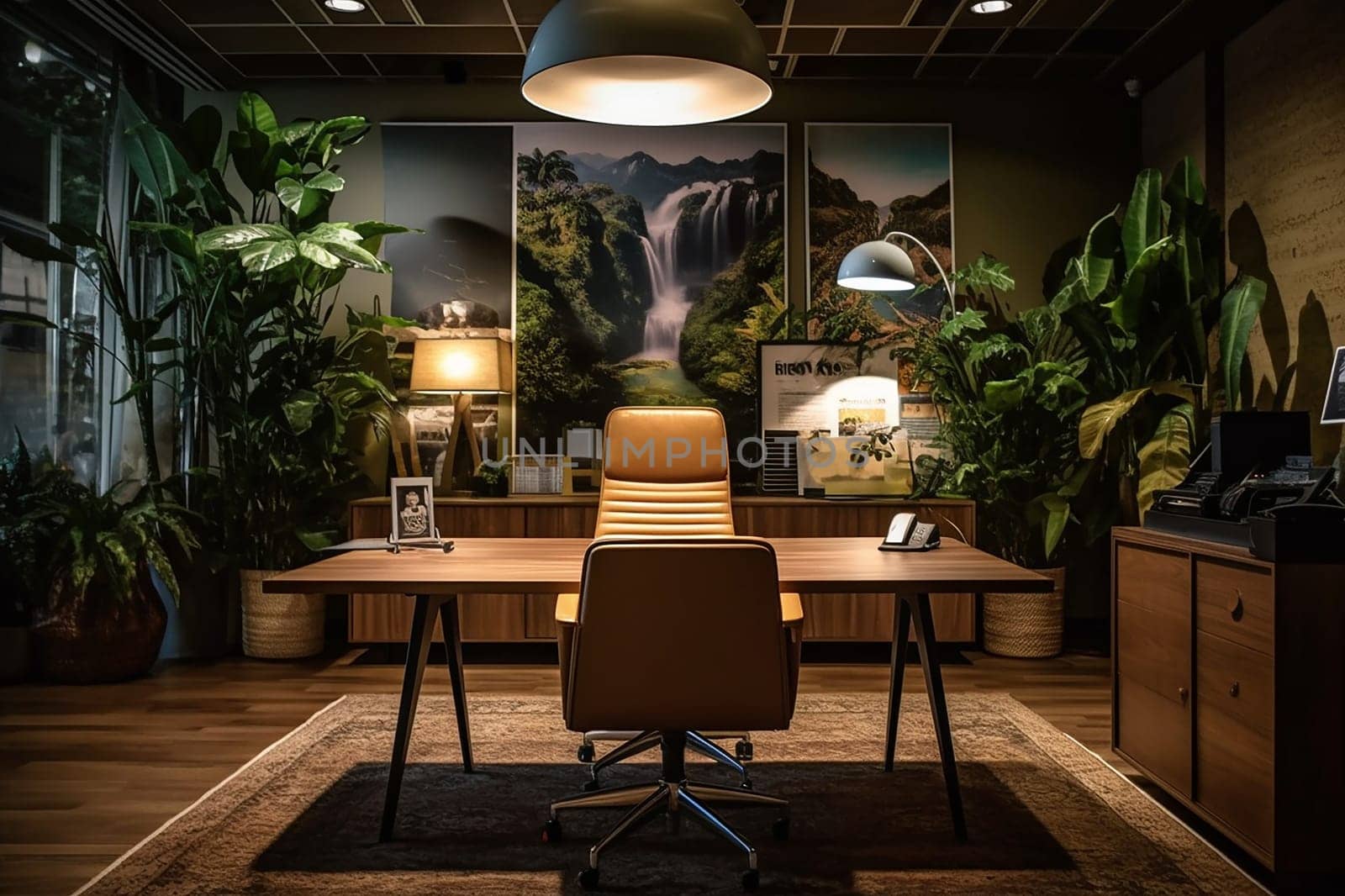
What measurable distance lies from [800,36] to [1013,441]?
2141mm

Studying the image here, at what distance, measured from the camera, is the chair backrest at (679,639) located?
202 cm

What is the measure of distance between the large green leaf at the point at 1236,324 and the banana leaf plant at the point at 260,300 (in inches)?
140

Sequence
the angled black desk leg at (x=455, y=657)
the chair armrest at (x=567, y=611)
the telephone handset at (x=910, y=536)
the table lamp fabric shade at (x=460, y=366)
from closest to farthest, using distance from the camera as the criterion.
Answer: the chair armrest at (x=567, y=611) → the telephone handset at (x=910, y=536) → the angled black desk leg at (x=455, y=657) → the table lamp fabric shade at (x=460, y=366)

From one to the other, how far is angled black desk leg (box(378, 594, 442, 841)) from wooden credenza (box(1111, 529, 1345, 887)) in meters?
1.98

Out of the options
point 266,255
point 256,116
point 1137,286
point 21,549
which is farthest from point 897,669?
point 256,116

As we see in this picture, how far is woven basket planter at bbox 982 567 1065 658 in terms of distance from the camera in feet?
15.5

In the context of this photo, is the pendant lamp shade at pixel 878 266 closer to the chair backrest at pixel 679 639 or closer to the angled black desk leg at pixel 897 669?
the angled black desk leg at pixel 897 669

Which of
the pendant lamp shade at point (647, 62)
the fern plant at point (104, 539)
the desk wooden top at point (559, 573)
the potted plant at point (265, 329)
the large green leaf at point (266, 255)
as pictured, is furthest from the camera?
the potted plant at point (265, 329)

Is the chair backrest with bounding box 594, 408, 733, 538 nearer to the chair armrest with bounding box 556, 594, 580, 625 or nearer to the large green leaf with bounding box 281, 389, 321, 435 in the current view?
the chair armrest with bounding box 556, 594, 580, 625

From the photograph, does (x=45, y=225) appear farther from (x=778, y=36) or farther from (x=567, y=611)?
(x=778, y=36)

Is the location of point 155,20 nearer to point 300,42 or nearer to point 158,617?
point 300,42

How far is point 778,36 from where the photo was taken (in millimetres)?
4660

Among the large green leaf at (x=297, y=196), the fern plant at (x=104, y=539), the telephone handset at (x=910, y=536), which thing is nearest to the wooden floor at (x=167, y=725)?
the fern plant at (x=104, y=539)

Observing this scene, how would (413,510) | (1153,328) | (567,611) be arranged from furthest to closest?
(1153,328)
(413,510)
(567,611)
